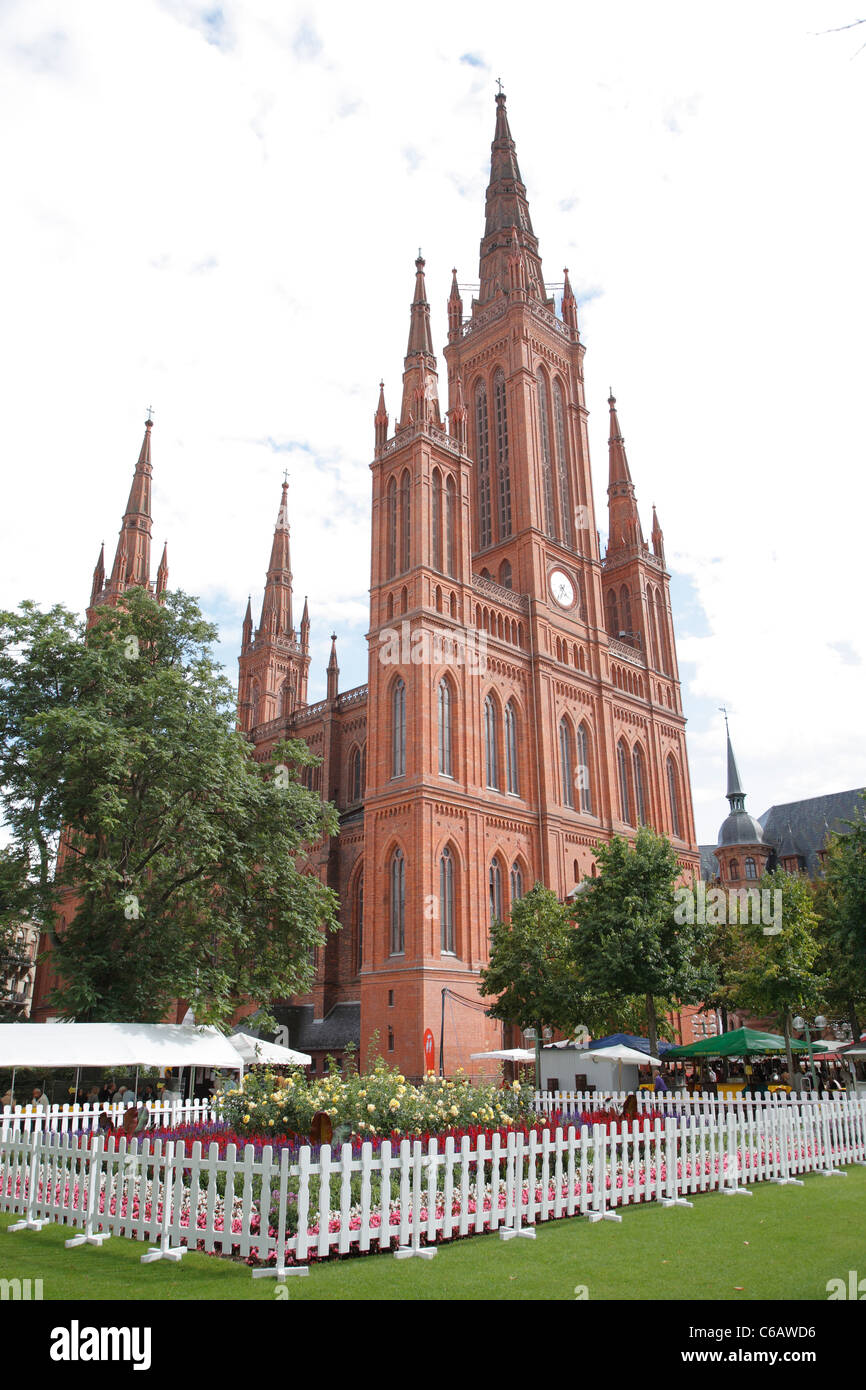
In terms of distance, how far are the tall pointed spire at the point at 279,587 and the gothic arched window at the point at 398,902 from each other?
37.8 metres

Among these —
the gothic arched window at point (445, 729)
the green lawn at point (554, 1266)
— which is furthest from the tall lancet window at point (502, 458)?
the green lawn at point (554, 1266)

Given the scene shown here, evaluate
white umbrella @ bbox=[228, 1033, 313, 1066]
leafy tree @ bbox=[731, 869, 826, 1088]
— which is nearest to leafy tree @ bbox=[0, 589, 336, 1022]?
white umbrella @ bbox=[228, 1033, 313, 1066]

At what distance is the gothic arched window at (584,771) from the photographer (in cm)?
4840

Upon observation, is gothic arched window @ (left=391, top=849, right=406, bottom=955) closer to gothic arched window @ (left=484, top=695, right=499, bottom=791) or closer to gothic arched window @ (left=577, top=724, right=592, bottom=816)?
gothic arched window @ (left=484, top=695, right=499, bottom=791)

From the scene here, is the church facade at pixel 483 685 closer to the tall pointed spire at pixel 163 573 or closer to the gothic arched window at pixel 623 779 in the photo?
the gothic arched window at pixel 623 779

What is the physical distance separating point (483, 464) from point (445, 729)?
19.6 metres

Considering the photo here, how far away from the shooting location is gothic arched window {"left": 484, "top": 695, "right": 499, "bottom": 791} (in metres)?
43.6

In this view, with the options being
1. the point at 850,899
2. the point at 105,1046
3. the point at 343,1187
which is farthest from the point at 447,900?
the point at 343,1187

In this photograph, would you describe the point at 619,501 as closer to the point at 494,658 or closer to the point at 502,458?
the point at 502,458

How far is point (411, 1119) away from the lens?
12648 millimetres

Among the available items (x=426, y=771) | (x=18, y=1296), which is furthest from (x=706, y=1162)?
(x=426, y=771)

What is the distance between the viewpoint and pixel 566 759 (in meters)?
48.2
